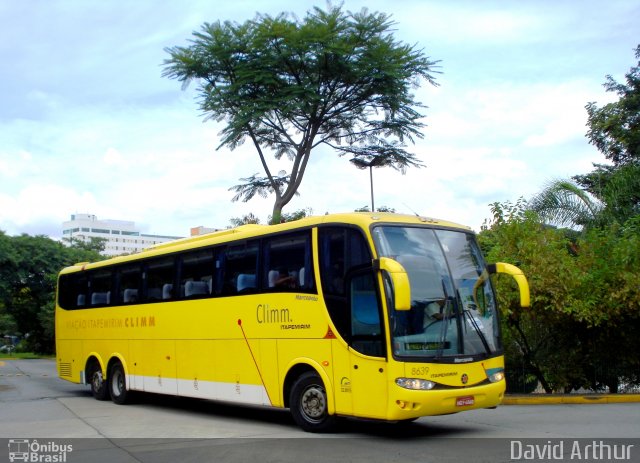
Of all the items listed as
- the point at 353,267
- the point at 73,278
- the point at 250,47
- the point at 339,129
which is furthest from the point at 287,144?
the point at 353,267

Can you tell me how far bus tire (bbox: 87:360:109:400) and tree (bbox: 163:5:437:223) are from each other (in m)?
8.50

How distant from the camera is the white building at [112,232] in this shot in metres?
170

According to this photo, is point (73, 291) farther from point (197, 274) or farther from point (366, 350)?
point (366, 350)

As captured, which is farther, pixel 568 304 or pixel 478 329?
pixel 568 304

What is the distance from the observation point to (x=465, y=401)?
10086 millimetres

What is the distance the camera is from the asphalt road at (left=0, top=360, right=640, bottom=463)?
916 centimetres

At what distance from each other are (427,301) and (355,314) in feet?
3.40

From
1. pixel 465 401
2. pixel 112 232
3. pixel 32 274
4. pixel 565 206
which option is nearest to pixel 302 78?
pixel 565 206

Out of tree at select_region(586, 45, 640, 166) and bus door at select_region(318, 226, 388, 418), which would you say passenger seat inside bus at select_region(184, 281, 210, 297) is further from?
tree at select_region(586, 45, 640, 166)

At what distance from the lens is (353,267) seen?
34.4ft

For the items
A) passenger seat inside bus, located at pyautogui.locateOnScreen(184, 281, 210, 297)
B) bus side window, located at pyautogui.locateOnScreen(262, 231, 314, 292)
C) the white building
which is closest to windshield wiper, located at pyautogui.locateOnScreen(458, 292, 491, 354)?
bus side window, located at pyautogui.locateOnScreen(262, 231, 314, 292)

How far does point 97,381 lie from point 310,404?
833 cm

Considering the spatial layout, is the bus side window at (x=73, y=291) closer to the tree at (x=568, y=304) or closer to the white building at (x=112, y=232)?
the tree at (x=568, y=304)

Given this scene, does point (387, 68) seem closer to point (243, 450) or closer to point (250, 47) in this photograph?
point (250, 47)
